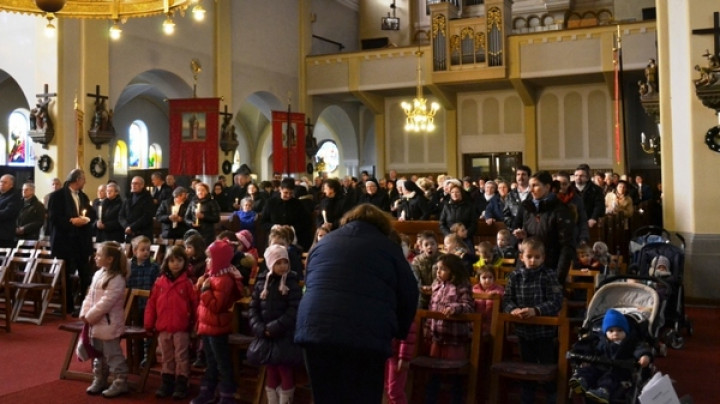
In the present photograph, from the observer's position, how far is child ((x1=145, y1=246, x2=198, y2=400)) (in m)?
5.54

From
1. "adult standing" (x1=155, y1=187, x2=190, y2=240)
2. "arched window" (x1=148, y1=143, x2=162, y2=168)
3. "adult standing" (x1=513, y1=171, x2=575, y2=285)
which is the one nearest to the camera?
"adult standing" (x1=513, y1=171, x2=575, y2=285)

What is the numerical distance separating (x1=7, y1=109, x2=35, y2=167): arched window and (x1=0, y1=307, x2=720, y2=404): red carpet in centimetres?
1148

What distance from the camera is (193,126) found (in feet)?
53.5

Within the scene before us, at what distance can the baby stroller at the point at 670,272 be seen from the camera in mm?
7129

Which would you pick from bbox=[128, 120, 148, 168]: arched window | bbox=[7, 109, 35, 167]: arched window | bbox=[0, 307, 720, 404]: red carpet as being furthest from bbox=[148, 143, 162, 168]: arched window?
bbox=[0, 307, 720, 404]: red carpet

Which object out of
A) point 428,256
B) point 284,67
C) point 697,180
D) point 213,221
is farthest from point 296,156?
point 428,256

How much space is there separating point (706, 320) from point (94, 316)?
6826 mm

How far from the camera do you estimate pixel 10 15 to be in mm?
14273

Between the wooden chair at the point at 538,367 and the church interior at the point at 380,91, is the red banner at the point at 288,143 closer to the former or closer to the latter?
the church interior at the point at 380,91

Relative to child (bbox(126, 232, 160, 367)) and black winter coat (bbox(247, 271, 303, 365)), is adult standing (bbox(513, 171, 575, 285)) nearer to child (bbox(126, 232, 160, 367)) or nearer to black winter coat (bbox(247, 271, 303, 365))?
black winter coat (bbox(247, 271, 303, 365))

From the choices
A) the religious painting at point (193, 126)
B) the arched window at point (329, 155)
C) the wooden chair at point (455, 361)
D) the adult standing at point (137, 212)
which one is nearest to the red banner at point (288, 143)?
the religious painting at point (193, 126)

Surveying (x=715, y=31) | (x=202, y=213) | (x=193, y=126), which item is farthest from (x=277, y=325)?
(x=193, y=126)

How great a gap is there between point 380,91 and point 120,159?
7962 mm

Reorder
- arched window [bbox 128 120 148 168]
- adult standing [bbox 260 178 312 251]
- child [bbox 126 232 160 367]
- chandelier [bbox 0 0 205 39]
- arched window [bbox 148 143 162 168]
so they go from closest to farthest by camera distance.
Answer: child [bbox 126 232 160 367] < chandelier [bbox 0 0 205 39] < adult standing [bbox 260 178 312 251] < arched window [bbox 128 120 148 168] < arched window [bbox 148 143 162 168]
